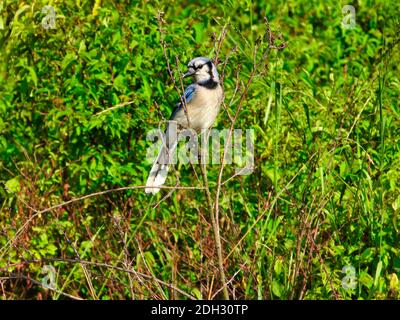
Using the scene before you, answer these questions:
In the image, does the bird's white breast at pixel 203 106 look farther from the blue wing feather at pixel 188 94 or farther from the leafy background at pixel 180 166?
the leafy background at pixel 180 166

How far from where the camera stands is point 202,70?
5148 millimetres

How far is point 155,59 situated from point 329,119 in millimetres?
1137

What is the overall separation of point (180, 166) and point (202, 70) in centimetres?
60

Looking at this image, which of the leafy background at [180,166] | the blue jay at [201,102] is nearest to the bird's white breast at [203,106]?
the blue jay at [201,102]

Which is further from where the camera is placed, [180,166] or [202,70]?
[180,166]

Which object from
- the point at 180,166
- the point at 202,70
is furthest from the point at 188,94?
the point at 180,166

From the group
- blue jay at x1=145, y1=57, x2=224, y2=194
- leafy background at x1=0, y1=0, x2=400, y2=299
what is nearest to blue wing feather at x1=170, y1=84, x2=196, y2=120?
blue jay at x1=145, y1=57, x2=224, y2=194

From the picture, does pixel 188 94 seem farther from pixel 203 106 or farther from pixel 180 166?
pixel 180 166

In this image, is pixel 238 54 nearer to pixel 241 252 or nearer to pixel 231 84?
pixel 231 84

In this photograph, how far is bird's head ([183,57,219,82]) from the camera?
5020 mm

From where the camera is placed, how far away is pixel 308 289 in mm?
4727

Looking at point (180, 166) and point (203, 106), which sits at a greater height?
point (203, 106)

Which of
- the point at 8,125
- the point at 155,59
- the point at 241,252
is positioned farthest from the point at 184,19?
the point at 241,252

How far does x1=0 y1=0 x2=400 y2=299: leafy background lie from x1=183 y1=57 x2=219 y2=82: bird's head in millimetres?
94
